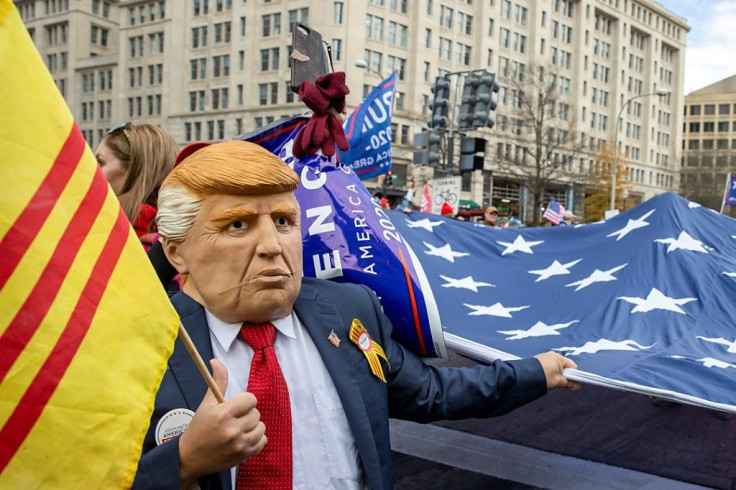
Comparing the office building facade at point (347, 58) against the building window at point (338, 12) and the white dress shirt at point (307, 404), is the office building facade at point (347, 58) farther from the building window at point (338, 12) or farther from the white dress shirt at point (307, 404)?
the white dress shirt at point (307, 404)

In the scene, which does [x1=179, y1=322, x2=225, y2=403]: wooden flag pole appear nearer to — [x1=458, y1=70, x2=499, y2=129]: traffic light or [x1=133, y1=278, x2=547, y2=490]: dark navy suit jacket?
[x1=133, y1=278, x2=547, y2=490]: dark navy suit jacket

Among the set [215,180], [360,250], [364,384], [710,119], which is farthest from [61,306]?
[710,119]

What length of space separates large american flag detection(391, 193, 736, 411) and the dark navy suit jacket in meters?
0.37

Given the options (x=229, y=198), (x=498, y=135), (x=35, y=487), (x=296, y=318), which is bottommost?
(x=35, y=487)

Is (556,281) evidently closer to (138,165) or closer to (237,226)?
(138,165)

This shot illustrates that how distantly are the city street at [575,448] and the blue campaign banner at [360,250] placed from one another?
1.94 m

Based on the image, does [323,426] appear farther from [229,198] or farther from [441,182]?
[441,182]

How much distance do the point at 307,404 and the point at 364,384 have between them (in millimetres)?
193

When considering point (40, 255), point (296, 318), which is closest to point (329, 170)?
point (296, 318)

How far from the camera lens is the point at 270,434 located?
1.78m

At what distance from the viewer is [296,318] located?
1.99 metres

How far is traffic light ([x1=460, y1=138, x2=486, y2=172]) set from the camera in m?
15.4

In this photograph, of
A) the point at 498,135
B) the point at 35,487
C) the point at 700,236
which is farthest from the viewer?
the point at 498,135

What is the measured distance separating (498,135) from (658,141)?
37.0m
